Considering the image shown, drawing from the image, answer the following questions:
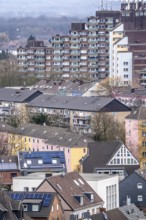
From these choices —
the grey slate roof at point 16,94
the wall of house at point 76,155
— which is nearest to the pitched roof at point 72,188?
the wall of house at point 76,155

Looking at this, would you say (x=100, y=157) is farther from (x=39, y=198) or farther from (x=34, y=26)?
(x=34, y=26)

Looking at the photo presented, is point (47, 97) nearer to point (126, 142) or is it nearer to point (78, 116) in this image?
point (78, 116)

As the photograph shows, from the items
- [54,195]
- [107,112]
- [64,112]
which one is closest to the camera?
[54,195]

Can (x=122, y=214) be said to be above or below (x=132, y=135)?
above

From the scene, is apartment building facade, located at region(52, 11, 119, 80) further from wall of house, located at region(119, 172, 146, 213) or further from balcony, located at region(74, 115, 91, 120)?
wall of house, located at region(119, 172, 146, 213)

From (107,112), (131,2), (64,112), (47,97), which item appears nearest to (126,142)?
(107,112)

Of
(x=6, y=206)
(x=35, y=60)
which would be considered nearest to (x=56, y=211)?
(x=6, y=206)

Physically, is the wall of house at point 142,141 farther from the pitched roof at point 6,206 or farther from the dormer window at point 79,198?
the pitched roof at point 6,206
